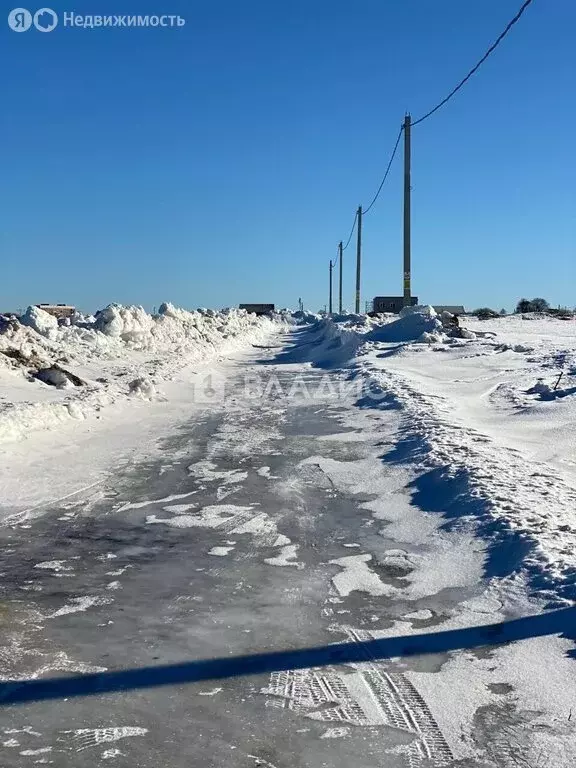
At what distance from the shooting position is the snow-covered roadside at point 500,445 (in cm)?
478

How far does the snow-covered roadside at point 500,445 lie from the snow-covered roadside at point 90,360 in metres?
4.57

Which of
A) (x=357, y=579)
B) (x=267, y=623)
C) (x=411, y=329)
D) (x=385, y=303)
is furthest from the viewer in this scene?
(x=385, y=303)

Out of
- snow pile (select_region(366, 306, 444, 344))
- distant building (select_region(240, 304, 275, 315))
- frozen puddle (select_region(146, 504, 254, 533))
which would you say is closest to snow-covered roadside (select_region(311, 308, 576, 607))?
frozen puddle (select_region(146, 504, 254, 533))

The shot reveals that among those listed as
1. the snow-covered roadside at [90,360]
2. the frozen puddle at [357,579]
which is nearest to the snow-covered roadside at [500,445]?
the frozen puddle at [357,579]

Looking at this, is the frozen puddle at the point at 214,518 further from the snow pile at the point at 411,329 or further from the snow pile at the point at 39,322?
the snow pile at the point at 411,329

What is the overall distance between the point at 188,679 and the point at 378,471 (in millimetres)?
4419

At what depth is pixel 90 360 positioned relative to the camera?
1827 cm

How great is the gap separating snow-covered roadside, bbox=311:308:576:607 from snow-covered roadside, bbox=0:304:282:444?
4.57 meters

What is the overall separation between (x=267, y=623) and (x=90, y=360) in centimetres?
1511

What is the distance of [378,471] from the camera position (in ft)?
24.9

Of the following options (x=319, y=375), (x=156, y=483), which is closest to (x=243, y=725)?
(x=156, y=483)

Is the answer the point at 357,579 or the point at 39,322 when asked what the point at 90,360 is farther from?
the point at 357,579

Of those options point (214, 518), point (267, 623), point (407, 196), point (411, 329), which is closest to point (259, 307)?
point (407, 196)

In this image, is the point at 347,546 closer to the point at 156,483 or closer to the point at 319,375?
the point at 156,483
